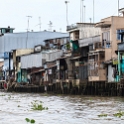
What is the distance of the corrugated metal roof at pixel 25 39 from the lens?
7719 centimetres

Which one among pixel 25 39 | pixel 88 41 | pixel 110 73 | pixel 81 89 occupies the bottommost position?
pixel 81 89

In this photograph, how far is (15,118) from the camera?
1978 cm

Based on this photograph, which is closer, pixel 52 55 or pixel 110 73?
pixel 110 73

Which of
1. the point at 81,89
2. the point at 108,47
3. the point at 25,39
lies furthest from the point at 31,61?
the point at 81,89

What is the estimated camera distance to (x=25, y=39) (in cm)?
7788

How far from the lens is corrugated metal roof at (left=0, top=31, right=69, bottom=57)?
7719 centimetres

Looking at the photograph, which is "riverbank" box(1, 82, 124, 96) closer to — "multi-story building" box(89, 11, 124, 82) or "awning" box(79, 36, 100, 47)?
"multi-story building" box(89, 11, 124, 82)

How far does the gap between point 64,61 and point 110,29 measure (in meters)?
12.6

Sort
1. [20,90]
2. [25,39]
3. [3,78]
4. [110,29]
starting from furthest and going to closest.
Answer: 1. [3,78]
2. [25,39]
3. [20,90]
4. [110,29]

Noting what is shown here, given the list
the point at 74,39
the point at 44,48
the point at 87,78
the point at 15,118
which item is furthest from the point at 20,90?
the point at 15,118

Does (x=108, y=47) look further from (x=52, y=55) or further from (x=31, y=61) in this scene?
(x=31, y=61)

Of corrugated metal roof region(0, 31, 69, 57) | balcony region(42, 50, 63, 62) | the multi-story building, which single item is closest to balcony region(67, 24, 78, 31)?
balcony region(42, 50, 63, 62)

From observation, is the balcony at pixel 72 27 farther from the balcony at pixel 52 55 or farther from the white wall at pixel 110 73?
the white wall at pixel 110 73

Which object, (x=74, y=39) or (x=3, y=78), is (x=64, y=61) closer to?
(x=74, y=39)
